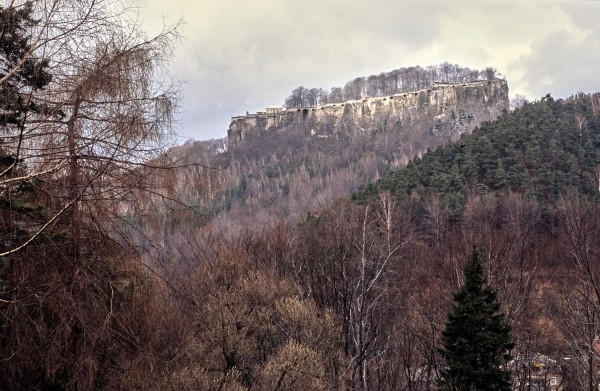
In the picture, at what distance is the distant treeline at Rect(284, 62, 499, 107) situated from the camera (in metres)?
86.3

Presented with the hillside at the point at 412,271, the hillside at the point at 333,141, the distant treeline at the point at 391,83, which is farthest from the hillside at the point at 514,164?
the distant treeline at the point at 391,83

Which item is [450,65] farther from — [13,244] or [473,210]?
[13,244]

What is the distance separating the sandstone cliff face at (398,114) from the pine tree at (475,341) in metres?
61.8

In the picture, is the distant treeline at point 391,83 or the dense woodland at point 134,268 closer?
the dense woodland at point 134,268

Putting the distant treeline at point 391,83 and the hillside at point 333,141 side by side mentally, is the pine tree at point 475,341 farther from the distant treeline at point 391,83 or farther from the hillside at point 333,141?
the distant treeline at point 391,83

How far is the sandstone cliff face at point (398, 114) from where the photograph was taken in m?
76.6

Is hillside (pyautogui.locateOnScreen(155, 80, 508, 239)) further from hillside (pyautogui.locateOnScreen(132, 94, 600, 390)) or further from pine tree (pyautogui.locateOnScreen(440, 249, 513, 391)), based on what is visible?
pine tree (pyautogui.locateOnScreen(440, 249, 513, 391))

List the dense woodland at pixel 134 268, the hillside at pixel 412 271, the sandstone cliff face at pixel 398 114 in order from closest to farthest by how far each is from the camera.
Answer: the dense woodland at pixel 134 268, the hillside at pixel 412 271, the sandstone cliff face at pixel 398 114

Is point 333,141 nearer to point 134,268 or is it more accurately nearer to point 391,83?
point 391,83

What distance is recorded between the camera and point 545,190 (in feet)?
109

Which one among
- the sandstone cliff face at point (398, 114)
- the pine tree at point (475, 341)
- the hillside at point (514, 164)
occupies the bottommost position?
the pine tree at point (475, 341)

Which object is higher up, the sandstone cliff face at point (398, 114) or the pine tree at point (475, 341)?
the sandstone cliff face at point (398, 114)

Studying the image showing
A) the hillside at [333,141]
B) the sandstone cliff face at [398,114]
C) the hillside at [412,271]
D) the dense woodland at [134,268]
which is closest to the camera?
the dense woodland at [134,268]

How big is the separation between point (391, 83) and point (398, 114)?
29.3 feet
